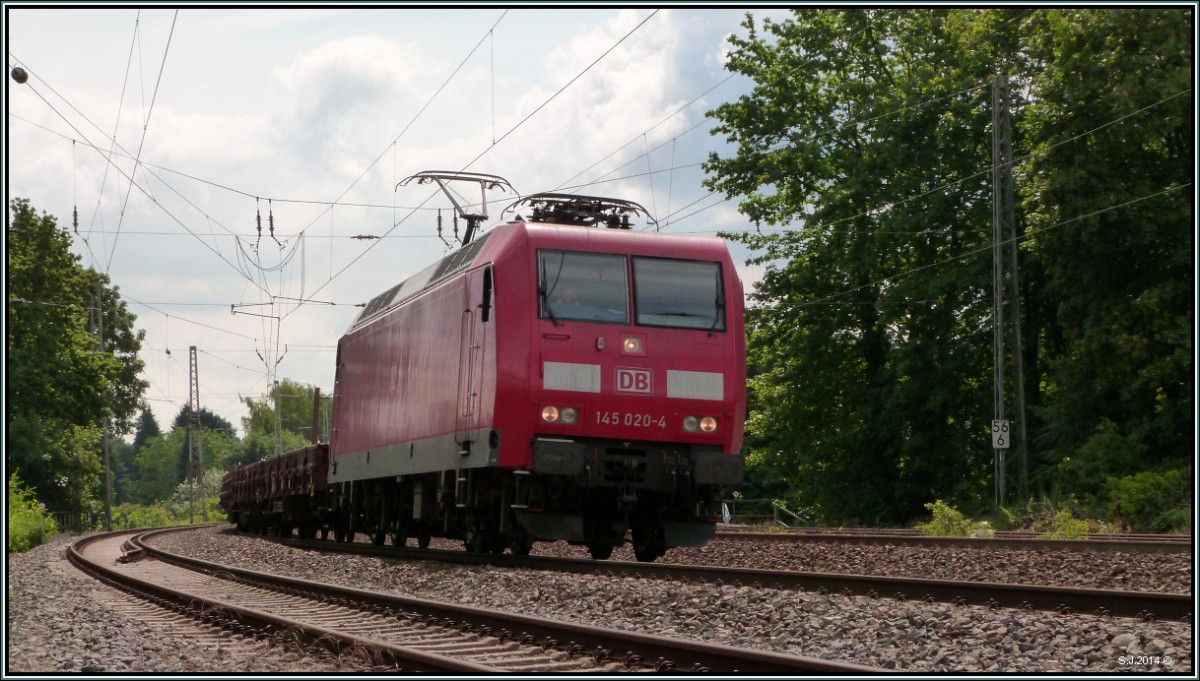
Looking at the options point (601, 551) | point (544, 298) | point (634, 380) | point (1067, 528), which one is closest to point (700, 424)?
point (634, 380)

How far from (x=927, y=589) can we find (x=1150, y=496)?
1528 cm

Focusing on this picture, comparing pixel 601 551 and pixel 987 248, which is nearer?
pixel 601 551

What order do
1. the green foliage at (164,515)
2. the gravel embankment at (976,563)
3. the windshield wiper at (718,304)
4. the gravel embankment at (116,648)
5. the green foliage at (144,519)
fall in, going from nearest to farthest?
the gravel embankment at (116,648), the gravel embankment at (976,563), the windshield wiper at (718,304), the green foliage at (164,515), the green foliage at (144,519)

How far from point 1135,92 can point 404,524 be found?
1700 centimetres

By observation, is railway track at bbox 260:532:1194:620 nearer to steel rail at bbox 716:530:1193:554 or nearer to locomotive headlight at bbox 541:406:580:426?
locomotive headlight at bbox 541:406:580:426

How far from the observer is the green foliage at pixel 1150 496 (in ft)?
77.2

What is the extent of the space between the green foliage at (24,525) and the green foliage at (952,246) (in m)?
19.9

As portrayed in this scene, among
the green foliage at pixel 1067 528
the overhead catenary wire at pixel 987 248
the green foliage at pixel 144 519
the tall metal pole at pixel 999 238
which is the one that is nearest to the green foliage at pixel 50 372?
the green foliage at pixel 144 519

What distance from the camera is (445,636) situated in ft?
30.7

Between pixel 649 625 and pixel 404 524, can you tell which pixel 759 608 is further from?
pixel 404 524

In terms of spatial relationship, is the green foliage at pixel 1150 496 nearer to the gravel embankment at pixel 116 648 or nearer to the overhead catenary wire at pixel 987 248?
the overhead catenary wire at pixel 987 248

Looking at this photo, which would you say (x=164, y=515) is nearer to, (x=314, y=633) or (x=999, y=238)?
(x=999, y=238)

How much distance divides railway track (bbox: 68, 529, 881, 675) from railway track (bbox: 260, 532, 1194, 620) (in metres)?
3.03

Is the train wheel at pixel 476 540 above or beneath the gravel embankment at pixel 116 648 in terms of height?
above
